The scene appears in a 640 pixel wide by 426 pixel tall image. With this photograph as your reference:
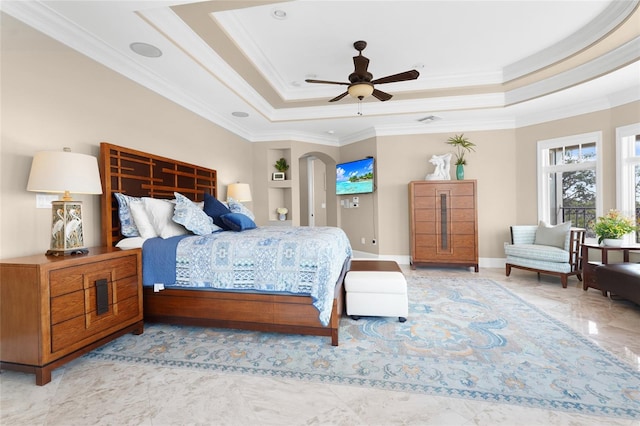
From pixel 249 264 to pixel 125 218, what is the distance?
54.7 inches

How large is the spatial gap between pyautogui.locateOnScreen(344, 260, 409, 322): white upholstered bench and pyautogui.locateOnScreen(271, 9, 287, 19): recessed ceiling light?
259cm

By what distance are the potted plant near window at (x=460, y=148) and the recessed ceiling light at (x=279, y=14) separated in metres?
3.71

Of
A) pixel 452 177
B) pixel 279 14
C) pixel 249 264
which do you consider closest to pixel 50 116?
pixel 249 264

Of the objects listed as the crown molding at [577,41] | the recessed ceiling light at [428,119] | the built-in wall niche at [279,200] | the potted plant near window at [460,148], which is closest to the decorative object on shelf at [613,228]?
the potted plant near window at [460,148]

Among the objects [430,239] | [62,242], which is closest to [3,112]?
[62,242]

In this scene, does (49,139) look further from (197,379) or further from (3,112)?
(197,379)

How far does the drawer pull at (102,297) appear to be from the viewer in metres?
2.13

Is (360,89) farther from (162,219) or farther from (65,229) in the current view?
(65,229)

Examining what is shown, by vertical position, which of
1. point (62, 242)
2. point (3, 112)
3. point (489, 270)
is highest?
point (3, 112)

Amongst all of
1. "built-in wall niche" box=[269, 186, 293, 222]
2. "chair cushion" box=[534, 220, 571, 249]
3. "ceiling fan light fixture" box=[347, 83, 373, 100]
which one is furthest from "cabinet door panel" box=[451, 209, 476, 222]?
"built-in wall niche" box=[269, 186, 293, 222]

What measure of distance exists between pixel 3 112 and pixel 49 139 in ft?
1.07

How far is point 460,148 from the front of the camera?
5410mm

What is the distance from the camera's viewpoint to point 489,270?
16.5ft

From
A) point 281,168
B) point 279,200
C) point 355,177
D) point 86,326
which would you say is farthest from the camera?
point 279,200
